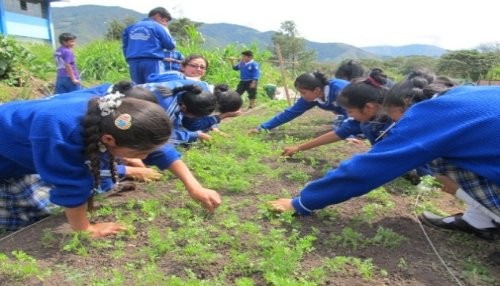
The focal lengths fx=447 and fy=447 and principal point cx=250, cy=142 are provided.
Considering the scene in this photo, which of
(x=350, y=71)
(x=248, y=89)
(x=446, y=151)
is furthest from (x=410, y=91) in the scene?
(x=248, y=89)

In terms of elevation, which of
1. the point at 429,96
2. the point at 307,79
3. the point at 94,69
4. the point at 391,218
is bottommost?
the point at 94,69

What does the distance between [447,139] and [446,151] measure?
0.08 metres

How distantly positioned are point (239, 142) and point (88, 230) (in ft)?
7.71

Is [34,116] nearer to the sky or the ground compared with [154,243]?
nearer to the sky

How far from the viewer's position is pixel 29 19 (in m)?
22.2

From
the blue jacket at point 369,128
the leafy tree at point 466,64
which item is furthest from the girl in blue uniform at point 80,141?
the leafy tree at point 466,64

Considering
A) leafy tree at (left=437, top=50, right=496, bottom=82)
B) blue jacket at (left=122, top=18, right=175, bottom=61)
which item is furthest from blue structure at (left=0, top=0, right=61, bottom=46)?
leafy tree at (left=437, top=50, right=496, bottom=82)

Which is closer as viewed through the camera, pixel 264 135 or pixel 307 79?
pixel 307 79

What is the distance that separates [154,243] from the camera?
2.26 meters

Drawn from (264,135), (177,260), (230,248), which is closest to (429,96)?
(230,248)

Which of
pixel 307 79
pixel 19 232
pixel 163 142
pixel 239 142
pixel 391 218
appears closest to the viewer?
pixel 163 142

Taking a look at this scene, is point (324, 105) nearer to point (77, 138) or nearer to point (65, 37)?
point (77, 138)

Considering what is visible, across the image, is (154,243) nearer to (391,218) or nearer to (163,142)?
(163,142)

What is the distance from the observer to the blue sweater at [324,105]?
4.88 meters
